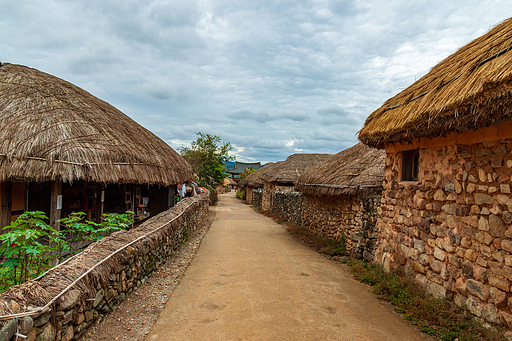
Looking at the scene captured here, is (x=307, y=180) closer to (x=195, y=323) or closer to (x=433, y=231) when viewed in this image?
(x=433, y=231)

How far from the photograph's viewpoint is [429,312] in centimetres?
421

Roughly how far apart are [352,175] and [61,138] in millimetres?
7772

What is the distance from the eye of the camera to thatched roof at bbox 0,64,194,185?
5762mm

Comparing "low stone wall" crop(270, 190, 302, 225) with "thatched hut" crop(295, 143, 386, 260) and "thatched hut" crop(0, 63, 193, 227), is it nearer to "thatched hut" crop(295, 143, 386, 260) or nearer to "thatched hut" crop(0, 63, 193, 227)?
"thatched hut" crop(295, 143, 386, 260)

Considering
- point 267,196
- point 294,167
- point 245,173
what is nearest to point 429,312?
point 294,167

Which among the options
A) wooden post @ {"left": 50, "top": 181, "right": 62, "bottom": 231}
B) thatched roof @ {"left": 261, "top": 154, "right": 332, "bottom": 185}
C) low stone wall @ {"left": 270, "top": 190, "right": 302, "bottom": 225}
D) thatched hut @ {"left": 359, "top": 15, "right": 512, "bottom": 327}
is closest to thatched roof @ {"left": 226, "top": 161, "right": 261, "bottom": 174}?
thatched roof @ {"left": 261, "top": 154, "right": 332, "bottom": 185}

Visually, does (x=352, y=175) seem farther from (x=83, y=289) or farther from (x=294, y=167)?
(x=294, y=167)

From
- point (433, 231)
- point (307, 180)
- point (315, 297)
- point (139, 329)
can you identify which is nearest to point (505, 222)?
point (433, 231)

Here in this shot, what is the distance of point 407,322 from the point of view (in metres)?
4.21

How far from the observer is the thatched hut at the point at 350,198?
760 cm

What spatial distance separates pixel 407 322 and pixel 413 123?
119 inches

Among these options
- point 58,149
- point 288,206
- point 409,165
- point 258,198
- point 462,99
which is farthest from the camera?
point 258,198

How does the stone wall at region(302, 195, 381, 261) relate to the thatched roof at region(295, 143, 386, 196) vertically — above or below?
below

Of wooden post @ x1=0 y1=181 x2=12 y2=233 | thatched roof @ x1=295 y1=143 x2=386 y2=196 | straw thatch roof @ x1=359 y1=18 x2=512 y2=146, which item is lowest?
wooden post @ x1=0 y1=181 x2=12 y2=233
